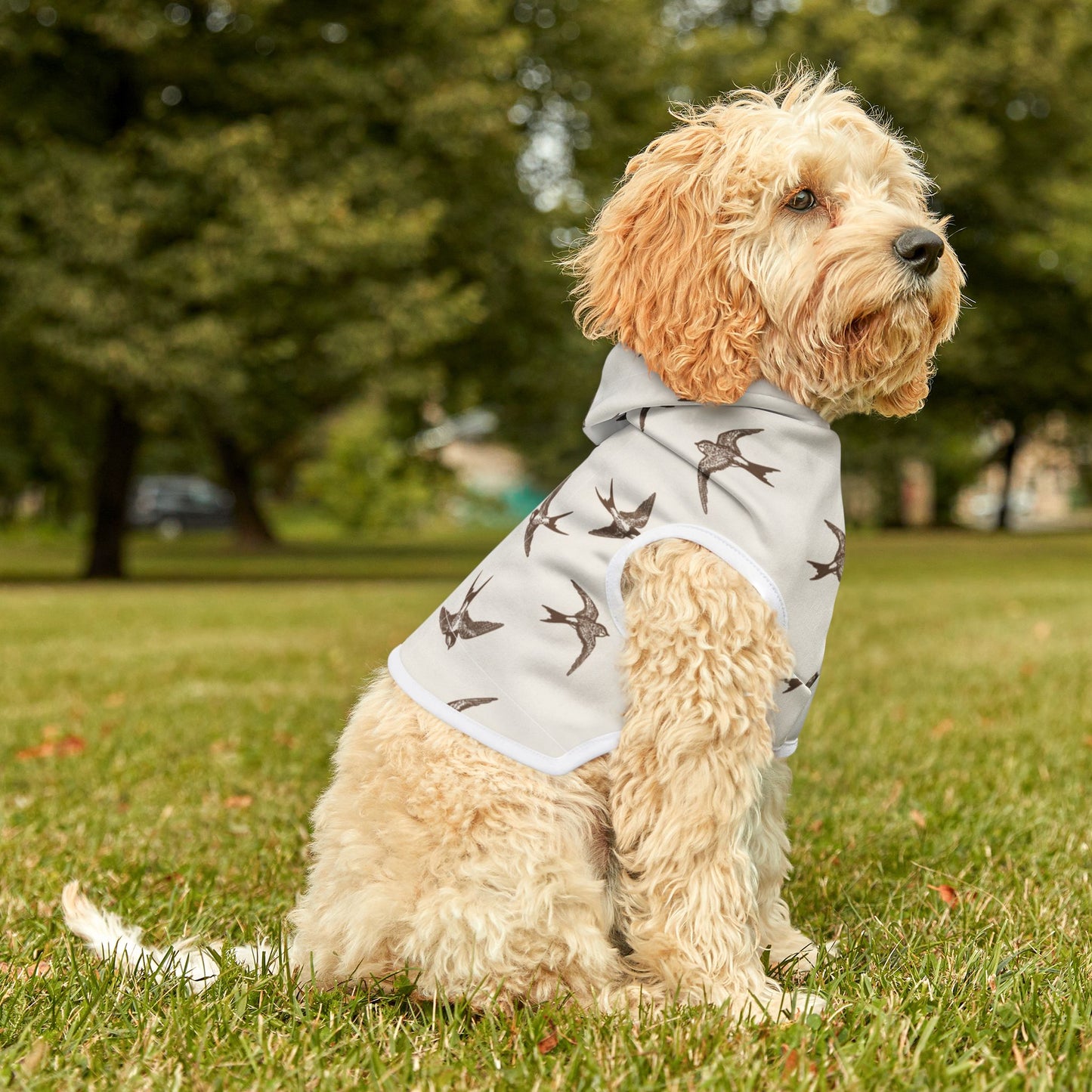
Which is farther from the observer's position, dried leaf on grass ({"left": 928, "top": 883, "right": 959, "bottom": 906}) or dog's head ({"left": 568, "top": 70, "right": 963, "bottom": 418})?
dried leaf on grass ({"left": 928, "top": 883, "right": 959, "bottom": 906})

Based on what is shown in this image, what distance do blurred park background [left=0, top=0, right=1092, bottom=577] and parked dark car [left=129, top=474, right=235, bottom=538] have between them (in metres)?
19.1

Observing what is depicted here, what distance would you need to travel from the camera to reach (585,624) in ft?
9.21

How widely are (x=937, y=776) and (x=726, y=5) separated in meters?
24.9

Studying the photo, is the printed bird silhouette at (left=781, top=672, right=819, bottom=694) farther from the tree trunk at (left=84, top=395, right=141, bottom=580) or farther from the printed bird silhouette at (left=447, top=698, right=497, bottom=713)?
the tree trunk at (left=84, top=395, right=141, bottom=580)

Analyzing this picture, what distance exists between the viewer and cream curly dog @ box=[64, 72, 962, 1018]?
2.71 meters

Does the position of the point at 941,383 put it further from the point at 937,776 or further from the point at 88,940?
the point at 88,940

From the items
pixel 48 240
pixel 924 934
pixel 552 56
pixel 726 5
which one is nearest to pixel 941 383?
pixel 726 5

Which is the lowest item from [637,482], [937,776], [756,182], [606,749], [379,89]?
[937,776]

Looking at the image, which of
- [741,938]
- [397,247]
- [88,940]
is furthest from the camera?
[397,247]

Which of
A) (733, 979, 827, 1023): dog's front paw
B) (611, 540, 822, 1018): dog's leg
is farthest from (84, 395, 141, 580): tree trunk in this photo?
(733, 979, 827, 1023): dog's front paw

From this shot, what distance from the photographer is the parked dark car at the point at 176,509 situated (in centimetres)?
4903

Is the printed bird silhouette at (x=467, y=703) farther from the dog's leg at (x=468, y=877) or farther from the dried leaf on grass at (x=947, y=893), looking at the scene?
the dried leaf on grass at (x=947, y=893)

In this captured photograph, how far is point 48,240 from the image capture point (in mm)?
16562

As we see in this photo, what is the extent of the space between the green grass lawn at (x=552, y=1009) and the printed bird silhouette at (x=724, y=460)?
1.21m
